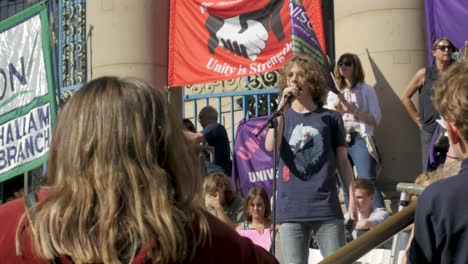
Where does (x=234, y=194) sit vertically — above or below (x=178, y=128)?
below

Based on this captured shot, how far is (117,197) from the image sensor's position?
2154 mm

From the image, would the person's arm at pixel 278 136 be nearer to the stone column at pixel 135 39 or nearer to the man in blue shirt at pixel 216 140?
the man in blue shirt at pixel 216 140

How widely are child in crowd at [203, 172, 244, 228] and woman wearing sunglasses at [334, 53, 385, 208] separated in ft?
3.50

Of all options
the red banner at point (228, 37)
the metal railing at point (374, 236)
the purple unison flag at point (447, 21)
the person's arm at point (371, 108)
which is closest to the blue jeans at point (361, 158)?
the person's arm at point (371, 108)

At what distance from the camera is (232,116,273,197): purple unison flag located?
872 cm

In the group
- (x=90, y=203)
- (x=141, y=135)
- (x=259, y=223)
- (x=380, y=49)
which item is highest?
(x=380, y=49)

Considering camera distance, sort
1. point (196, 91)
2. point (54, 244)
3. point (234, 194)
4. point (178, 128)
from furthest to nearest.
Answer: point (196, 91) < point (234, 194) < point (178, 128) < point (54, 244)

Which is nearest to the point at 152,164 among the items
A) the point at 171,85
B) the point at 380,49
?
the point at 380,49

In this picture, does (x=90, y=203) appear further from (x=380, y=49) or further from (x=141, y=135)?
(x=380, y=49)

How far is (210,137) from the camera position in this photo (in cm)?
877

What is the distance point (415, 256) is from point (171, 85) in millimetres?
7354

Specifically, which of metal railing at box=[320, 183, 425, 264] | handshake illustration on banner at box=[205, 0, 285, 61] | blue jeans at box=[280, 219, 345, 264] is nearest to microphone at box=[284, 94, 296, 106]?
blue jeans at box=[280, 219, 345, 264]

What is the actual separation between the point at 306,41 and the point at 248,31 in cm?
129

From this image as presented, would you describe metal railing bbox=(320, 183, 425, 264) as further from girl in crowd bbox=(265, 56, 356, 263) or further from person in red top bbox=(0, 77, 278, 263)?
girl in crowd bbox=(265, 56, 356, 263)
